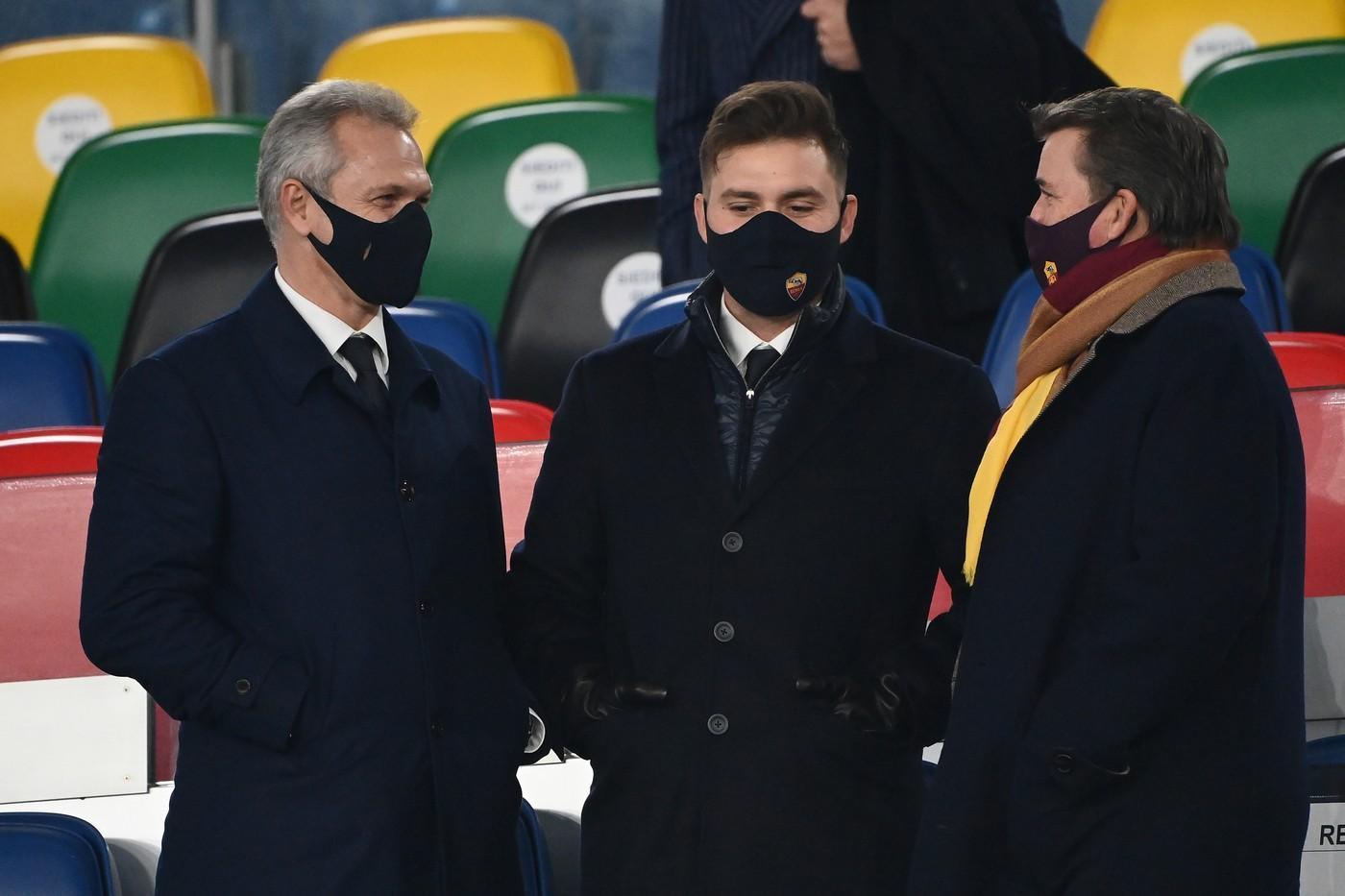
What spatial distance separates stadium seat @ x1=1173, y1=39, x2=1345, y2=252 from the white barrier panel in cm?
287

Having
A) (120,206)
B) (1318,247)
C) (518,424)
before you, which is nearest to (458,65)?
(120,206)

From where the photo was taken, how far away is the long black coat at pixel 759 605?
84.2 inches

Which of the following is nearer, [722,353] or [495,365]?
[722,353]

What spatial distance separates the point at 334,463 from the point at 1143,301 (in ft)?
3.03

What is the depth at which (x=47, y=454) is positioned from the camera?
10.4ft

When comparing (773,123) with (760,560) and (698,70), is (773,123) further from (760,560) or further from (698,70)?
(698,70)

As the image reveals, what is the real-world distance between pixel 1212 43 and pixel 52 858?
4.30 meters

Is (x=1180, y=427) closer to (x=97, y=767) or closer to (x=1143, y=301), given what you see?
(x=1143, y=301)

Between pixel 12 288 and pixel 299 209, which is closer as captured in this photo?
pixel 299 209

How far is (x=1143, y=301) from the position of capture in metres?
1.98

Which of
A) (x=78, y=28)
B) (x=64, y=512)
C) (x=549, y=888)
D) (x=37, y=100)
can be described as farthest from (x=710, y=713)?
(x=78, y=28)

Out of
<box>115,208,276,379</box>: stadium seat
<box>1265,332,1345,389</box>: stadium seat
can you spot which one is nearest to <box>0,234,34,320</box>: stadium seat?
<box>115,208,276,379</box>: stadium seat

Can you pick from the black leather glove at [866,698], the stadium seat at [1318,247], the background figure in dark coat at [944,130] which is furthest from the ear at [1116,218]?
the stadium seat at [1318,247]

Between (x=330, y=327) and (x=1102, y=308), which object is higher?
(x=1102, y=308)
